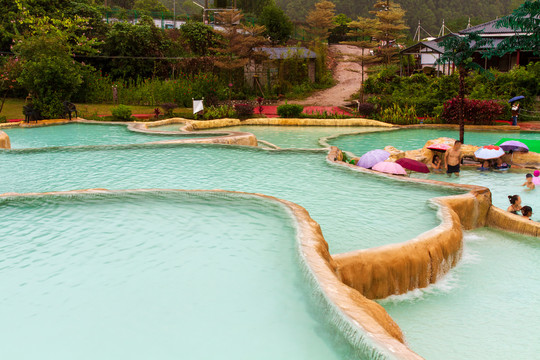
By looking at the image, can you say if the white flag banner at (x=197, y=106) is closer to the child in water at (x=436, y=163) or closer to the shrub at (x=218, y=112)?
the shrub at (x=218, y=112)

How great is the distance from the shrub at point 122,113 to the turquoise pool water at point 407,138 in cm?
830

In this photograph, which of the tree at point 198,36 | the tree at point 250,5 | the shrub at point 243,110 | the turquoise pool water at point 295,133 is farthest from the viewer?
the tree at point 250,5

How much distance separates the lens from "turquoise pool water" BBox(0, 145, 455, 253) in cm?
671

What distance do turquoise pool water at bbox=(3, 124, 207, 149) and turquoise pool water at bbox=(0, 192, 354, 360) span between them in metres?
7.84

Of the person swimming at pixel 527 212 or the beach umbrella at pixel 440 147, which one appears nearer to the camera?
the person swimming at pixel 527 212

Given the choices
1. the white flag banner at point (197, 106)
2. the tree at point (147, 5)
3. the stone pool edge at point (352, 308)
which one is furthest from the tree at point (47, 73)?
the tree at point (147, 5)

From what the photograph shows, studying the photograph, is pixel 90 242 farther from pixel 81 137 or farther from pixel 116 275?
pixel 81 137

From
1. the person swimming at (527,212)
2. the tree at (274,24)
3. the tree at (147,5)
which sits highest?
the tree at (147,5)

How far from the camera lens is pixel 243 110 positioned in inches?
824

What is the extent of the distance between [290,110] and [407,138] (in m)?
5.57

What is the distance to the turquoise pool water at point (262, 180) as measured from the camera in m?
6.71

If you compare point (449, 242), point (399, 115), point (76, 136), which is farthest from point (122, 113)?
point (449, 242)

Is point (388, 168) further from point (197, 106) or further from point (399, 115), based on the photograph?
point (197, 106)

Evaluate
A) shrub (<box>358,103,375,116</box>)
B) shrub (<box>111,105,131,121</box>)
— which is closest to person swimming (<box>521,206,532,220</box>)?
shrub (<box>358,103,375,116</box>)
